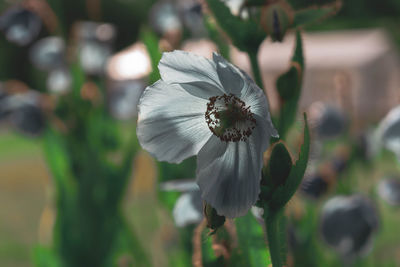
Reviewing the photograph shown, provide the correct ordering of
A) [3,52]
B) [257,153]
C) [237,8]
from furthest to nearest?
[3,52] → [237,8] → [257,153]

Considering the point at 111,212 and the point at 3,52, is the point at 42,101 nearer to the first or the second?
the point at 111,212

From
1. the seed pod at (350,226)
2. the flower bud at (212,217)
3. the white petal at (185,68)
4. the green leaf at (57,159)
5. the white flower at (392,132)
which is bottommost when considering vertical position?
the seed pod at (350,226)

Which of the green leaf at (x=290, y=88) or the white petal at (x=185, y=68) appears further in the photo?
the green leaf at (x=290, y=88)

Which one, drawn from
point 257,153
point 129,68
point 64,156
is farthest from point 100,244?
point 129,68

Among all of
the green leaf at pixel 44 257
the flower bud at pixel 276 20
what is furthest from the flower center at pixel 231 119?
the green leaf at pixel 44 257

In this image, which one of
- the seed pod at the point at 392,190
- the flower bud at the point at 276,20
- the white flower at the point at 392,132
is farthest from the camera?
the seed pod at the point at 392,190

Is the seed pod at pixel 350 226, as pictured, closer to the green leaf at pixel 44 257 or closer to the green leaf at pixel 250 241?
the green leaf at pixel 250 241

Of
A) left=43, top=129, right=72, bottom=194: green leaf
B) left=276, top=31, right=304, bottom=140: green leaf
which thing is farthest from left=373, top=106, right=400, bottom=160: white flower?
left=43, top=129, right=72, bottom=194: green leaf
